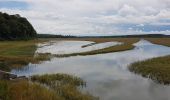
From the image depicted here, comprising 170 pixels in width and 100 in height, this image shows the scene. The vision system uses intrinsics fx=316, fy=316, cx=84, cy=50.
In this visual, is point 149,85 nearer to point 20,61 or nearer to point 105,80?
point 105,80

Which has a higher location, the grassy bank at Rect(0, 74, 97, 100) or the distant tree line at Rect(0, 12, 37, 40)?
the distant tree line at Rect(0, 12, 37, 40)

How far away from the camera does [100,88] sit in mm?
24156

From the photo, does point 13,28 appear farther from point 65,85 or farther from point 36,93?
point 36,93

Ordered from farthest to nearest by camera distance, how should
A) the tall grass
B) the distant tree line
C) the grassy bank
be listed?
1. the distant tree line
2. the tall grass
3. the grassy bank

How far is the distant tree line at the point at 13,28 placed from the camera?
327 ft

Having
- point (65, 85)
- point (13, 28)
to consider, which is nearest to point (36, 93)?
point (65, 85)

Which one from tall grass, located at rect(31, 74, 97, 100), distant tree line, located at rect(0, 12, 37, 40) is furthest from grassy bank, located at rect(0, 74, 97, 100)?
distant tree line, located at rect(0, 12, 37, 40)

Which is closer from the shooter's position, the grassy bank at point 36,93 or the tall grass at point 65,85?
the grassy bank at point 36,93

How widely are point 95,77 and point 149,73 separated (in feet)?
18.6

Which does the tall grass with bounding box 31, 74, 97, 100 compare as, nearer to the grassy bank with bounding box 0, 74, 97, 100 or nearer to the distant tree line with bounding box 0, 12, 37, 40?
the grassy bank with bounding box 0, 74, 97, 100

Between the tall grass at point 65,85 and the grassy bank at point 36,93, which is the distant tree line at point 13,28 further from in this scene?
the grassy bank at point 36,93

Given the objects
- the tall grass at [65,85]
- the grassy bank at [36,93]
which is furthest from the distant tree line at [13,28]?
the grassy bank at [36,93]

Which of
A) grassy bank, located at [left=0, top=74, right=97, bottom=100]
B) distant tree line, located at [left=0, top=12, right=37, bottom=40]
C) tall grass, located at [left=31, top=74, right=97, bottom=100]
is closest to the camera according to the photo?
grassy bank, located at [left=0, top=74, right=97, bottom=100]

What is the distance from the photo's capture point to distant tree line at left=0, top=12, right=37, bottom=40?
9981 cm
